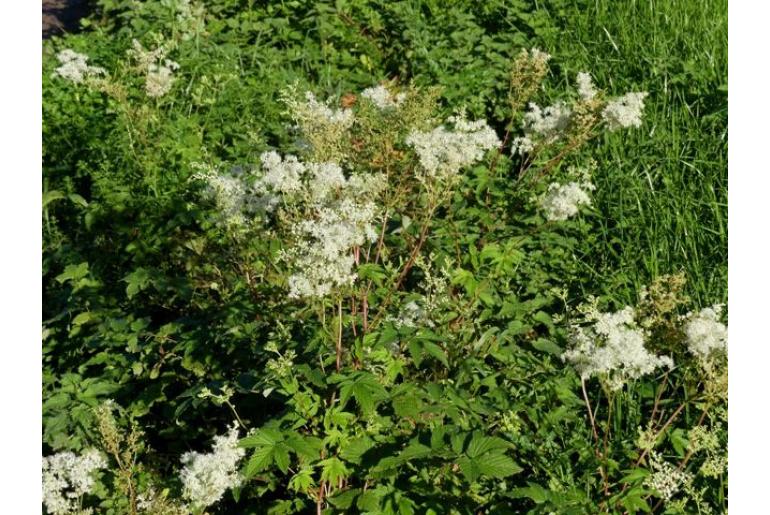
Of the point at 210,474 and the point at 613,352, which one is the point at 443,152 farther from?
the point at 210,474

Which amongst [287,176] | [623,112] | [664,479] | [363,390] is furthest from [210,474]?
[623,112]

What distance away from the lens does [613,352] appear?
252cm

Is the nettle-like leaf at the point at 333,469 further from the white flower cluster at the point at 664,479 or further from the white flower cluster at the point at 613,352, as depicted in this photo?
the white flower cluster at the point at 664,479

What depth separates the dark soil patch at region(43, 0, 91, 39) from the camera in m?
7.57

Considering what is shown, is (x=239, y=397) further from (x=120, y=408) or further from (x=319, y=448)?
(x=319, y=448)

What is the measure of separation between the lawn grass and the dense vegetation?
0.02 metres

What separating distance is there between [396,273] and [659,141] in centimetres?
242

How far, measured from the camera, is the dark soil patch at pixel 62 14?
7573 millimetres

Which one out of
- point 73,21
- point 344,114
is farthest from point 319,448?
point 73,21

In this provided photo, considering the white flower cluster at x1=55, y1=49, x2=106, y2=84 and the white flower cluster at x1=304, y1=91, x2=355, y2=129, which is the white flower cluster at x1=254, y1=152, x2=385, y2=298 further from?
the white flower cluster at x1=55, y1=49, x2=106, y2=84

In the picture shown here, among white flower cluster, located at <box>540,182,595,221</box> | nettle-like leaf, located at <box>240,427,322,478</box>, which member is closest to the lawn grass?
white flower cluster, located at <box>540,182,595,221</box>

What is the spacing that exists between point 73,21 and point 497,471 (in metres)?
7.04

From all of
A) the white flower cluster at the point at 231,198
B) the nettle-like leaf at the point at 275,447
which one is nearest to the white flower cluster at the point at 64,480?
the nettle-like leaf at the point at 275,447

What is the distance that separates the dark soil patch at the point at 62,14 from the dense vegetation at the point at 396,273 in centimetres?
189
